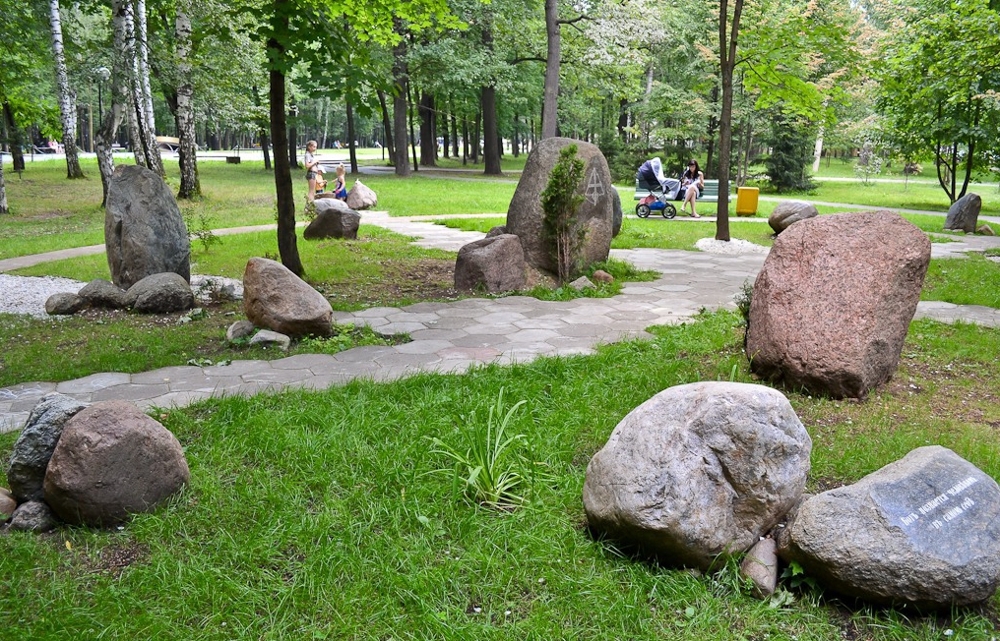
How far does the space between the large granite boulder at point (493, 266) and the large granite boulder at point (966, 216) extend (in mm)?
12677

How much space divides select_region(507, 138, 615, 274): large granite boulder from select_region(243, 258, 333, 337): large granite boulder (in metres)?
3.80

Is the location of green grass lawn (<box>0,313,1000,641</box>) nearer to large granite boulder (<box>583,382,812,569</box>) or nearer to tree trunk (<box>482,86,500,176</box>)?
large granite boulder (<box>583,382,812,569</box>)

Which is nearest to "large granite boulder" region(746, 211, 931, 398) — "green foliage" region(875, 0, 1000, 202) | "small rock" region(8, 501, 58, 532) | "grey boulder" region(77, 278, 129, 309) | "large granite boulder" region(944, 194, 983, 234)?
"small rock" region(8, 501, 58, 532)

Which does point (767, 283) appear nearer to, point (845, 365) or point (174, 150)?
point (845, 365)

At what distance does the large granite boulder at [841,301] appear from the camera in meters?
4.88

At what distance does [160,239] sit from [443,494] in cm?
650

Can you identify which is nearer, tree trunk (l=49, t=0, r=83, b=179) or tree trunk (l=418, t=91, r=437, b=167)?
tree trunk (l=49, t=0, r=83, b=179)

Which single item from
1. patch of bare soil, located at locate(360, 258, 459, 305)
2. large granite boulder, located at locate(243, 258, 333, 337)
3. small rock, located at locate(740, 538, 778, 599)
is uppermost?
large granite boulder, located at locate(243, 258, 333, 337)

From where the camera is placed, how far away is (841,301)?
4.89 m

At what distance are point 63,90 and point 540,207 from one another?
50.9ft

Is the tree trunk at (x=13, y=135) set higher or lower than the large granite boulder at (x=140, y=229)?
higher

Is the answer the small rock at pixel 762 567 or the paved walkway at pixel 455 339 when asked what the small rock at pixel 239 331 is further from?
the small rock at pixel 762 567

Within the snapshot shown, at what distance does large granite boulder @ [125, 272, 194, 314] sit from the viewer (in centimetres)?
777

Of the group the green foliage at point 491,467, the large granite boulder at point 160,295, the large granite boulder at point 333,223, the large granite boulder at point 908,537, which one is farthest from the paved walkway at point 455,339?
the large granite boulder at point 333,223
